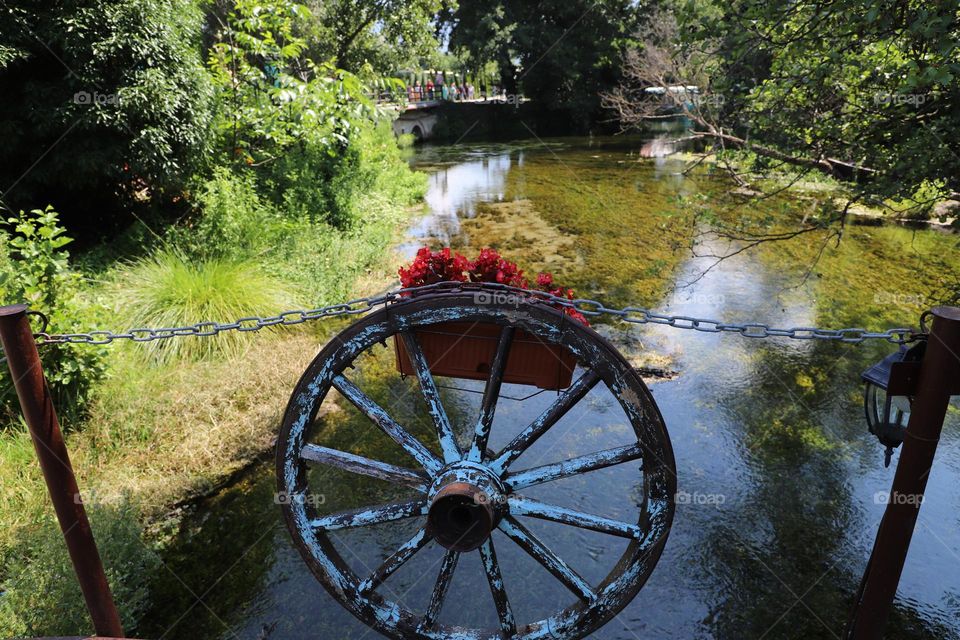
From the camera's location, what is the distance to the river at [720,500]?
3350 millimetres

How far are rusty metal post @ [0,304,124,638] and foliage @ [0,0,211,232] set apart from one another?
182 inches

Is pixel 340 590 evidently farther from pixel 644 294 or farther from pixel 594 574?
pixel 644 294

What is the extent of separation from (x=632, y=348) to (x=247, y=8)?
6290 millimetres

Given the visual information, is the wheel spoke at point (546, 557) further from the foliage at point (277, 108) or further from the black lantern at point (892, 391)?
the foliage at point (277, 108)

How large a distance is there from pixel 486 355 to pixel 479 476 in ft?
1.58

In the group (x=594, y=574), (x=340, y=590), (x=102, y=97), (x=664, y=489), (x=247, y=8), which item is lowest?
(x=594, y=574)

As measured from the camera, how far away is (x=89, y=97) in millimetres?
6141

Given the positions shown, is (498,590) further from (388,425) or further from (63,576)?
(63,576)

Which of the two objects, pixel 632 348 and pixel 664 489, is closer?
pixel 664 489

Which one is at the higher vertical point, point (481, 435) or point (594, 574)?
point (481, 435)

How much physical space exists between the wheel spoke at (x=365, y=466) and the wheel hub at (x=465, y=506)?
0.33 feet

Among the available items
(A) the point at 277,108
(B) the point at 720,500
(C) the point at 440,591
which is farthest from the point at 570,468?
(A) the point at 277,108

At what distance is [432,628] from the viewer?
2551mm

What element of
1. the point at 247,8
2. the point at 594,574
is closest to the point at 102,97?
the point at 247,8
